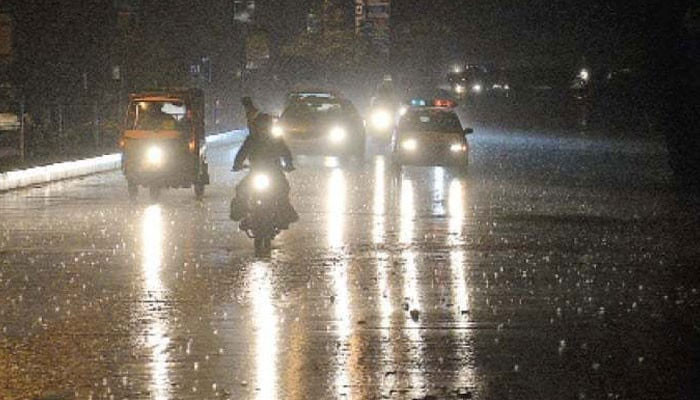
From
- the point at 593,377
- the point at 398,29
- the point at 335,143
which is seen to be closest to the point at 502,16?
the point at 398,29

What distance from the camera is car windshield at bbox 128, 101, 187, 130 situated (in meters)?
29.3

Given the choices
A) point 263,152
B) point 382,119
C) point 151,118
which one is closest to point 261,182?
point 263,152

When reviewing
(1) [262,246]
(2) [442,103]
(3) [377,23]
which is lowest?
(1) [262,246]

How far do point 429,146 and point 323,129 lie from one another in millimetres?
4542

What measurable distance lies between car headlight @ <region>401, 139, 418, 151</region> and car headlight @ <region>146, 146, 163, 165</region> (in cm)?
1025

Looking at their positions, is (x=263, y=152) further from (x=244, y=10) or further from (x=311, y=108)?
(x=244, y=10)

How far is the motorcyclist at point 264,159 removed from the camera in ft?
66.7

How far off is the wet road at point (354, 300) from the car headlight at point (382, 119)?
2395 cm

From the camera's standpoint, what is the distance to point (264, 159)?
2038 cm

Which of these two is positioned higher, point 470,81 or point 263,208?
point 470,81

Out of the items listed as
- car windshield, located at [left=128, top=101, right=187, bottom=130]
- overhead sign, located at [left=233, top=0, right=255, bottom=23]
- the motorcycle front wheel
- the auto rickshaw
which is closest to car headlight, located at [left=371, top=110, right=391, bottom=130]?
overhead sign, located at [left=233, top=0, right=255, bottom=23]

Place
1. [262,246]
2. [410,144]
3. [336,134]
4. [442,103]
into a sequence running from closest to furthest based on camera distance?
[262,246]
[410,144]
[336,134]
[442,103]

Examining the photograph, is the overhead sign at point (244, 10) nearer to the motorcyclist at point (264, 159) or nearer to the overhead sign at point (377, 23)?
the overhead sign at point (377, 23)

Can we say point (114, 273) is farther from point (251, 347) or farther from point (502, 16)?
point (502, 16)
